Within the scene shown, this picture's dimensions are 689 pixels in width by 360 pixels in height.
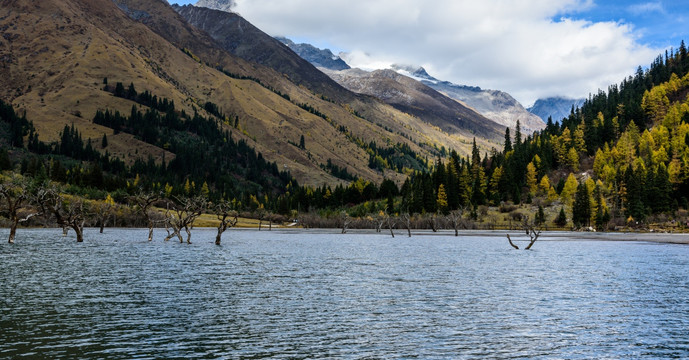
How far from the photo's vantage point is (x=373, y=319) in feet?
126

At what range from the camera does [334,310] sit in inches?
1654

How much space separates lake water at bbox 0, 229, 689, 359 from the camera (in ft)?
98.3

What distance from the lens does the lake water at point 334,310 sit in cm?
2997

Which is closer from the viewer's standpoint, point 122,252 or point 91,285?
point 91,285

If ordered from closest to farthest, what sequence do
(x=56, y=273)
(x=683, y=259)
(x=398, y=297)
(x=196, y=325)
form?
(x=196, y=325) < (x=398, y=297) < (x=56, y=273) < (x=683, y=259)

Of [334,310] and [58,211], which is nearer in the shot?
[334,310]

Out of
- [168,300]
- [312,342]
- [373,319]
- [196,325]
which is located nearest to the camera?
[312,342]

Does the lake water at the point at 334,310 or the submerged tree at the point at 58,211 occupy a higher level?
the submerged tree at the point at 58,211

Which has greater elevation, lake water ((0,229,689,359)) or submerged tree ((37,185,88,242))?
submerged tree ((37,185,88,242))

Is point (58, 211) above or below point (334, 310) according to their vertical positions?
above

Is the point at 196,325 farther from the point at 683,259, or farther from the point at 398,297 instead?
the point at 683,259

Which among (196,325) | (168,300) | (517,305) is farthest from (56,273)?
(517,305)

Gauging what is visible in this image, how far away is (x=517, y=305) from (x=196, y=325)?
88.1 feet

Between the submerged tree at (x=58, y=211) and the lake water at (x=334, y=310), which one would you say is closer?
the lake water at (x=334, y=310)
